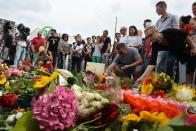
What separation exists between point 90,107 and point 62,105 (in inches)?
2.9

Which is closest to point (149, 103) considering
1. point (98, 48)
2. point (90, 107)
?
point (90, 107)

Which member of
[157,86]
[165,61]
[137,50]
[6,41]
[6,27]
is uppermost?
[6,27]

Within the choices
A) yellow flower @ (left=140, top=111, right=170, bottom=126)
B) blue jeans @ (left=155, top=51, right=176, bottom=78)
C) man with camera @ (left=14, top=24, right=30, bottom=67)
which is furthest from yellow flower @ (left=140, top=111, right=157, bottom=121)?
man with camera @ (left=14, top=24, right=30, bottom=67)

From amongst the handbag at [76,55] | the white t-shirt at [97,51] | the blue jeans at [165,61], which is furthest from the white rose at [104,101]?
the handbag at [76,55]

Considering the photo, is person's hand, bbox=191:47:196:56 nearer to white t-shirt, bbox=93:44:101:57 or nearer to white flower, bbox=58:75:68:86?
white flower, bbox=58:75:68:86

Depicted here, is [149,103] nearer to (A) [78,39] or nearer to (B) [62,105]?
(B) [62,105]

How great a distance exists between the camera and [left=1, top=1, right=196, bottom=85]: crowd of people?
202 inches

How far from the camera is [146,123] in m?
1.10

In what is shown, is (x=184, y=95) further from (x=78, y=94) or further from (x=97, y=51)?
(x=97, y=51)

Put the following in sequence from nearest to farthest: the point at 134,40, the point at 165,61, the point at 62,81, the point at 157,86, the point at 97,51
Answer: the point at 62,81
the point at 157,86
the point at 165,61
the point at 134,40
the point at 97,51

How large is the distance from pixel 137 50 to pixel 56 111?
24.1 ft

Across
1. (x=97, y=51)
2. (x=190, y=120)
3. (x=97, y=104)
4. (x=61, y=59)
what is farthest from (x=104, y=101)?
(x=61, y=59)

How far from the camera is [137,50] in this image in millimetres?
8422

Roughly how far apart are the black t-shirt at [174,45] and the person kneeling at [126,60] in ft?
9.17
